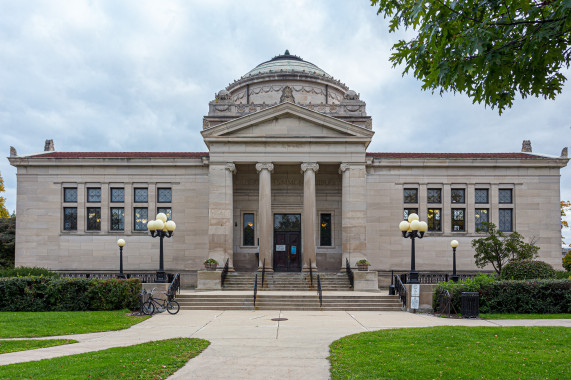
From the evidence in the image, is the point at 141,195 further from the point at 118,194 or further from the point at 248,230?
the point at 248,230

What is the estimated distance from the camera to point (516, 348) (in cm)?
1071

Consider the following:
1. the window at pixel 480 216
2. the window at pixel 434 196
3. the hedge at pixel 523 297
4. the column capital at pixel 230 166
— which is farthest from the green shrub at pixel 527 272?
the column capital at pixel 230 166

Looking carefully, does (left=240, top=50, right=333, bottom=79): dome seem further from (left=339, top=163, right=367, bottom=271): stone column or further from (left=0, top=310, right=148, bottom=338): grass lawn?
(left=0, top=310, right=148, bottom=338): grass lawn

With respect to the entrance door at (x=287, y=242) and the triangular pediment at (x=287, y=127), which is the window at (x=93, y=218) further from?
the entrance door at (x=287, y=242)

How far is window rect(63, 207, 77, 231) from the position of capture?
3188cm

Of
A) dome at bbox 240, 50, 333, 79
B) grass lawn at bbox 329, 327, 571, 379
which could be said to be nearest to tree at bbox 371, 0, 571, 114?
grass lawn at bbox 329, 327, 571, 379

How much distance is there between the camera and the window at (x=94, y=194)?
32.1 meters

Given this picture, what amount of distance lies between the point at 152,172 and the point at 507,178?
24.7 meters

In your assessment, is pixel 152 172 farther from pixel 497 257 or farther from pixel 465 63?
pixel 465 63

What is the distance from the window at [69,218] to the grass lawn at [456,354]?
25.2 m

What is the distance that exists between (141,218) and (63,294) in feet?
41.2

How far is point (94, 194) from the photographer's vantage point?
32.2 m

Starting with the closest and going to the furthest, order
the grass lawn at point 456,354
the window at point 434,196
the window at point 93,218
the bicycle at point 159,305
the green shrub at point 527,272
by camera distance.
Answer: the grass lawn at point 456,354 < the bicycle at point 159,305 < the green shrub at point 527,272 < the window at point 93,218 < the window at point 434,196

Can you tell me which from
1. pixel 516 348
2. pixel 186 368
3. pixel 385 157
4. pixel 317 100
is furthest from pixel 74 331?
pixel 317 100
